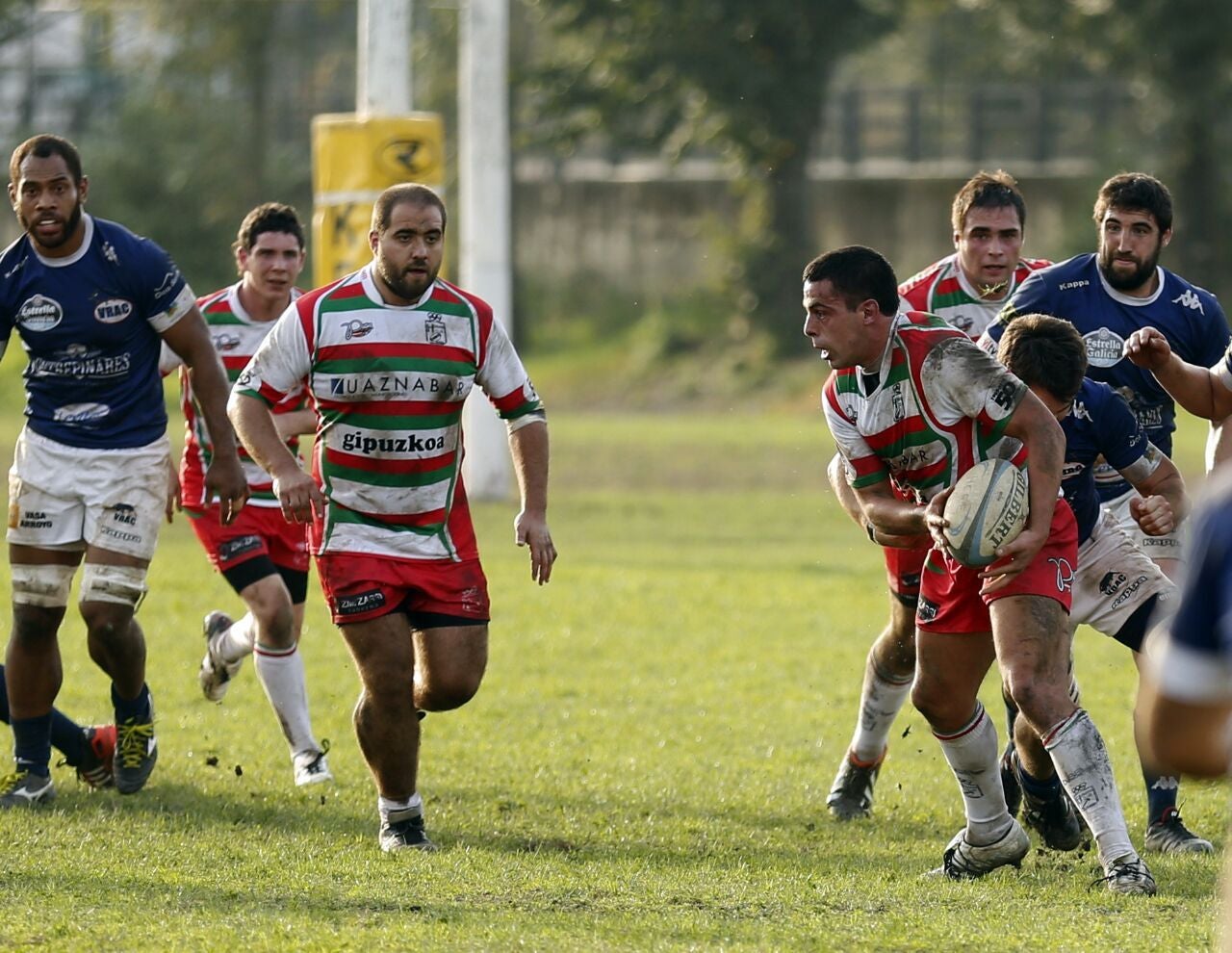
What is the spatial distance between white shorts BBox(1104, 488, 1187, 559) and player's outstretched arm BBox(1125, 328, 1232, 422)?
56cm

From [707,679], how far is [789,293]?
27547mm

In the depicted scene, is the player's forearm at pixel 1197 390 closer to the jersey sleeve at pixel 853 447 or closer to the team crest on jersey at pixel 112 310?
the jersey sleeve at pixel 853 447

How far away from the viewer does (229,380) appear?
880 centimetres

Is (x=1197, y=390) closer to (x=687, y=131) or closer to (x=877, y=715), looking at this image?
(x=877, y=715)

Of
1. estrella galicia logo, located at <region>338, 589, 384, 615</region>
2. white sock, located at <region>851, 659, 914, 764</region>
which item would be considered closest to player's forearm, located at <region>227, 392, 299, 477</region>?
estrella galicia logo, located at <region>338, 589, 384, 615</region>

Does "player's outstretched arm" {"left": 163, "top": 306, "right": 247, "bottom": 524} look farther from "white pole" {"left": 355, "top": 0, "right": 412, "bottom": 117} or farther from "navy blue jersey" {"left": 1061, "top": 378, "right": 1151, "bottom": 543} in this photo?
"white pole" {"left": 355, "top": 0, "right": 412, "bottom": 117}

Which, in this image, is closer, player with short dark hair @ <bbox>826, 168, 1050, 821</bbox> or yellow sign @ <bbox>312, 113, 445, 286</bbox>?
player with short dark hair @ <bbox>826, 168, 1050, 821</bbox>

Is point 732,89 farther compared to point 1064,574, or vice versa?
point 732,89

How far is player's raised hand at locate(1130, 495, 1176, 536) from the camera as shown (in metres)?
6.85

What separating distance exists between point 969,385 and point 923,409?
21 centimetres

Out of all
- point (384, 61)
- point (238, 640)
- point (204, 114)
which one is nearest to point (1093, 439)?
point (238, 640)

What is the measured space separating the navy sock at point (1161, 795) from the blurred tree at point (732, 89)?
29182mm

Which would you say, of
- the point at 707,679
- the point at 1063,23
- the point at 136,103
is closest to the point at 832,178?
the point at 1063,23

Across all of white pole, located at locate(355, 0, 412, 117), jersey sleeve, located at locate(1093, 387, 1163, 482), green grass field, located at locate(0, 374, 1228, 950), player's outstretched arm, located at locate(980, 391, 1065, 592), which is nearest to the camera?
green grass field, located at locate(0, 374, 1228, 950)
